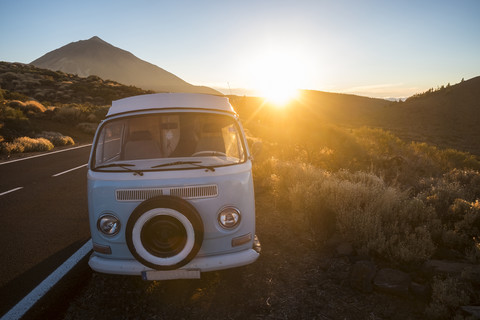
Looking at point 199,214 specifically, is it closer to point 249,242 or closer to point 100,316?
point 249,242

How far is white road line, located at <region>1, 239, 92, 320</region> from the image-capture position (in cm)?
283

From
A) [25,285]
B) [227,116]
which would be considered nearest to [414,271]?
[227,116]

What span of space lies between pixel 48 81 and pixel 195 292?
51.4 m

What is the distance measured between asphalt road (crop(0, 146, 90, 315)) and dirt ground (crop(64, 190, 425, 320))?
2.83ft

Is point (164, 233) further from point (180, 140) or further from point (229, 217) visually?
point (180, 140)

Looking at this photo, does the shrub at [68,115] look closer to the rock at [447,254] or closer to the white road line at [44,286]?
the white road line at [44,286]

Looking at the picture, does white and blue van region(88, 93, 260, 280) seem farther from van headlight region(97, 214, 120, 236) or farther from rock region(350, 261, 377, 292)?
rock region(350, 261, 377, 292)

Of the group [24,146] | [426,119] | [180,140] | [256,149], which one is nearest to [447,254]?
[256,149]

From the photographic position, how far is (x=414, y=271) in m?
3.30

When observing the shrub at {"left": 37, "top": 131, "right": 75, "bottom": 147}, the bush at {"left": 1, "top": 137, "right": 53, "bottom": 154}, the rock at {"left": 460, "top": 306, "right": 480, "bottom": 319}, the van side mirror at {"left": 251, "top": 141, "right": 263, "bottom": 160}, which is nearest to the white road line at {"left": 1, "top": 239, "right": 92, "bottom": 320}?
the van side mirror at {"left": 251, "top": 141, "right": 263, "bottom": 160}

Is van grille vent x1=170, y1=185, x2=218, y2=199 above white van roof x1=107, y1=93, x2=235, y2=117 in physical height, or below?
below

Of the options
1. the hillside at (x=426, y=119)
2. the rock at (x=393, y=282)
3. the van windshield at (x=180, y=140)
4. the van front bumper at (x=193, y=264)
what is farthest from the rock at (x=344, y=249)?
the hillside at (x=426, y=119)

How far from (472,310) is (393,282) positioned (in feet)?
2.22

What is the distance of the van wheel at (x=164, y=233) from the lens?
2.60 meters
